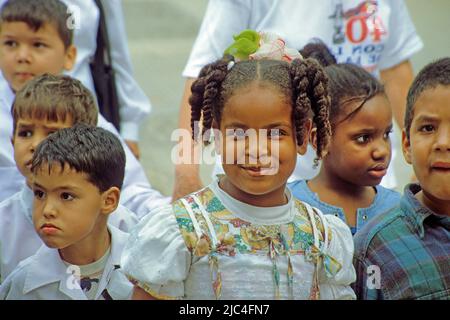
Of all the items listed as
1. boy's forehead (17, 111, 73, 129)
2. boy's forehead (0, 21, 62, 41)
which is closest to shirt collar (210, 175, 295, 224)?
boy's forehead (17, 111, 73, 129)

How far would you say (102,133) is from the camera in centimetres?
332

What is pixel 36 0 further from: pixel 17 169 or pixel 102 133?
pixel 102 133

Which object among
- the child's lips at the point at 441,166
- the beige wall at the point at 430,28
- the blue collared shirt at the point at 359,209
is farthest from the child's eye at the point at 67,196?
the beige wall at the point at 430,28

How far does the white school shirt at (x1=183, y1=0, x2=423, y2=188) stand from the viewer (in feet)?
13.3

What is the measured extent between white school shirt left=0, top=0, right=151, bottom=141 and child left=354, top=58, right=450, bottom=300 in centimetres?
172

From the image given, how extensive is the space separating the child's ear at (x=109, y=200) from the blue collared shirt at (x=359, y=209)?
634mm

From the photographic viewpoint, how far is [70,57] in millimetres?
4242

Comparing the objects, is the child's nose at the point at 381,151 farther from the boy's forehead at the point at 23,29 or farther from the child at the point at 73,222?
the boy's forehead at the point at 23,29

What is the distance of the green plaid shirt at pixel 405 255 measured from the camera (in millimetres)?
2941

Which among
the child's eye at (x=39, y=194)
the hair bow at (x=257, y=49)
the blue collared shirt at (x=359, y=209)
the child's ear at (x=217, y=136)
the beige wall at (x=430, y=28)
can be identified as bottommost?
the beige wall at (x=430, y=28)

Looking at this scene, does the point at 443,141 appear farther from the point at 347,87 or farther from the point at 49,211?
the point at 49,211

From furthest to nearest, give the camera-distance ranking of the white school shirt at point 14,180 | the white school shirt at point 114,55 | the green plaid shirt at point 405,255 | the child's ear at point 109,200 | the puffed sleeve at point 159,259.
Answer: the white school shirt at point 114,55
the white school shirt at point 14,180
the child's ear at point 109,200
the green plaid shirt at point 405,255
the puffed sleeve at point 159,259

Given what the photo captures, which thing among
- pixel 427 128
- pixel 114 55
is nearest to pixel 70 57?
pixel 114 55

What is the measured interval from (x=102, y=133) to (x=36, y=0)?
3.40 ft
